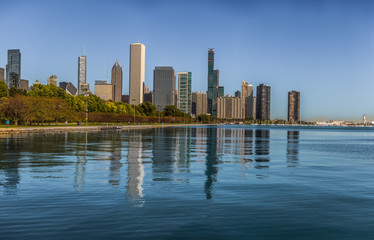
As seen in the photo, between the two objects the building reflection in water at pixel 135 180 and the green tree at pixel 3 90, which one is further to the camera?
the green tree at pixel 3 90

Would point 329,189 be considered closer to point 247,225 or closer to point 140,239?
point 247,225

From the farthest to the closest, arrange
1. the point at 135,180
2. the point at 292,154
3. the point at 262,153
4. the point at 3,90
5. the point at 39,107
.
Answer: the point at 3,90 → the point at 39,107 → the point at 262,153 → the point at 292,154 → the point at 135,180

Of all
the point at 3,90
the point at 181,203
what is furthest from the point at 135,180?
the point at 3,90

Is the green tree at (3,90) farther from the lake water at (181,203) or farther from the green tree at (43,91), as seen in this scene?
the lake water at (181,203)

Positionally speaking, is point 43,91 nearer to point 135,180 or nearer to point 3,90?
point 3,90

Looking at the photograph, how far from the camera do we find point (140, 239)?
10.4 m

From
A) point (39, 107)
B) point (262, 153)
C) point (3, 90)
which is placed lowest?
point (262, 153)

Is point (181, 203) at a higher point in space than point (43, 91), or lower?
lower

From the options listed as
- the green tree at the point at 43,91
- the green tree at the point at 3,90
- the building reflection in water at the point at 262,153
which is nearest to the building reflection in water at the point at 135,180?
the building reflection in water at the point at 262,153

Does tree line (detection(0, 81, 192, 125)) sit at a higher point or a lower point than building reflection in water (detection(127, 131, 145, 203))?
higher

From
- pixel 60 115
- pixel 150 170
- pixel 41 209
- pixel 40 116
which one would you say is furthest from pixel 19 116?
pixel 41 209

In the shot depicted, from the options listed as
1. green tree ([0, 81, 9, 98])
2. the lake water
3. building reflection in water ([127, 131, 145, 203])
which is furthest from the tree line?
the lake water

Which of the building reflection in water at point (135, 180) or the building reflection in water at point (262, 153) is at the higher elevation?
the building reflection in water at point (135, 180)

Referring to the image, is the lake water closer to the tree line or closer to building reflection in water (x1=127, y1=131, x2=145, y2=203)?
building reflection in water (x1=127, y1=131, x2=145, y2=203)
